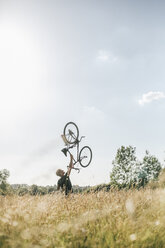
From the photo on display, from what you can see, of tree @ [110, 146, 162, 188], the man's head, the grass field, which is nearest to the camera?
the grass field

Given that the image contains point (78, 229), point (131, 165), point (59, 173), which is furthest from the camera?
point (131, 165)


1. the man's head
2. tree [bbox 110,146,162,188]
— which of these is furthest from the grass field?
tree [bbox 110,146,162,188]

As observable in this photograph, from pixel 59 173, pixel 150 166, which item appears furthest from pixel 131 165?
pixel 59 173

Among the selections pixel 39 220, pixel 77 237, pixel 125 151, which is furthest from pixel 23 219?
pixel 125 151

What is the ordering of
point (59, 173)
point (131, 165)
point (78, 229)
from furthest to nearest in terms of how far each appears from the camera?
point (131, 165), point (59, 173), point (78, 229)

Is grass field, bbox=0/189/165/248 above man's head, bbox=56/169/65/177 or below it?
below

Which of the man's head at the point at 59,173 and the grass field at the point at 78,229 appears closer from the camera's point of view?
the grass field at the point at 78,229

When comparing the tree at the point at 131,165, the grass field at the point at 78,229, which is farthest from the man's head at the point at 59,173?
the tree at the point at 131,165

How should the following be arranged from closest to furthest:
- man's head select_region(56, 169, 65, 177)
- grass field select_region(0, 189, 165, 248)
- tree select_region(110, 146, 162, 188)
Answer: grass field select_region(0, 189, 165, 248) → man's head select_region(56, 169, 65, 177) → tree select_region(110, 146, 162, 188)

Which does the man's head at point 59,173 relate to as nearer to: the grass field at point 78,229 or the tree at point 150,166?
the grass field at point 78,229

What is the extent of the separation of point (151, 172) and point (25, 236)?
38605mm

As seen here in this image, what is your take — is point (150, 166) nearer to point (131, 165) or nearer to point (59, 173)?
point (131, 165)

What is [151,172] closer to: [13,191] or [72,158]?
[72,158]

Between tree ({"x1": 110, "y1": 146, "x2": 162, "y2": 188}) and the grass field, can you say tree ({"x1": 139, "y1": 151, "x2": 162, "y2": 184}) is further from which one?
the grass field
